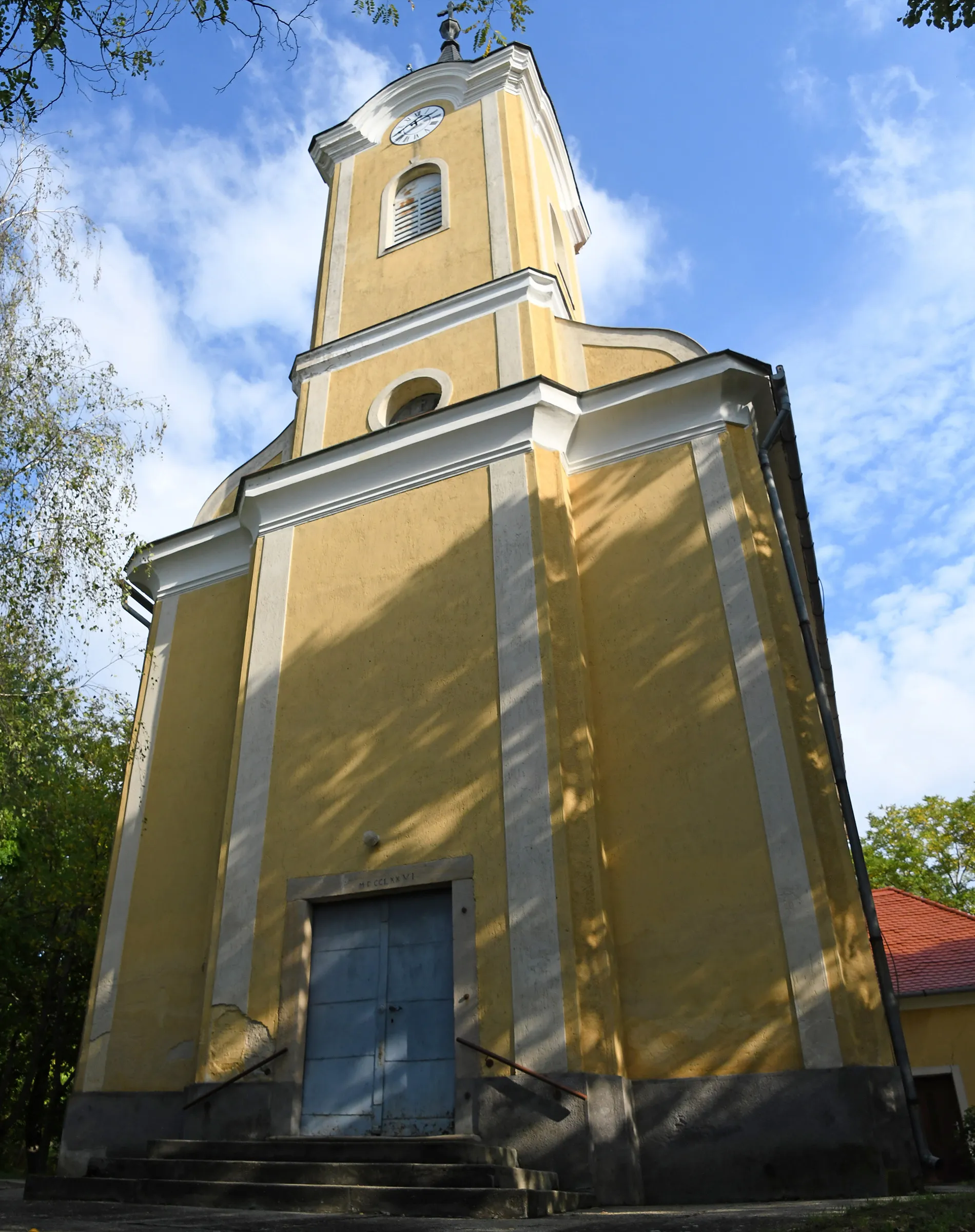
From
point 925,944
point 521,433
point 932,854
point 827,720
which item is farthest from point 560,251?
point 932,854

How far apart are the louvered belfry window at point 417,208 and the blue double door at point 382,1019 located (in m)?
9.01

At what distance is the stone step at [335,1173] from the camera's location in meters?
5.85

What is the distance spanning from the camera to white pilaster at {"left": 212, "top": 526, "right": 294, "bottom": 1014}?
8500 millimetres

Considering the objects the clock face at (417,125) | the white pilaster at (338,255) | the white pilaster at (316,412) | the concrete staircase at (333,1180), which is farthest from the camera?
the clock face at (417,125)

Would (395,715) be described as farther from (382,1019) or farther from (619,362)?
(619,362)

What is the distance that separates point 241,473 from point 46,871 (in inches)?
355

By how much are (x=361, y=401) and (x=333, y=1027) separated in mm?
7090

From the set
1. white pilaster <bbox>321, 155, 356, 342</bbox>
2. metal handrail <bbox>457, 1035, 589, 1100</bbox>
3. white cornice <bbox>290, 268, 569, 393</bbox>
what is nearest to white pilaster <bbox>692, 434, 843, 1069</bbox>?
metal handrail <bbox>457, 1035, 589, 1100</bbox>

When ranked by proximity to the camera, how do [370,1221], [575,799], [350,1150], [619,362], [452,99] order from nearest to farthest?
[370,1221]
[350,1150]
[575,799]
[619,362]
[452,99]

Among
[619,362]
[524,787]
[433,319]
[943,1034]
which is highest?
[433,319]

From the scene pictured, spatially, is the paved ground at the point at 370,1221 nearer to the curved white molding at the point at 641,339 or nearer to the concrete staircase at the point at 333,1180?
the concrete staircase at the point at 333,1180

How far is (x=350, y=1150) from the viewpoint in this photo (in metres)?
6.66

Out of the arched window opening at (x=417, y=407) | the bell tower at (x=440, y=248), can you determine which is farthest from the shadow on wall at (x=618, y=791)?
the bell tower at (x=440, y=248)

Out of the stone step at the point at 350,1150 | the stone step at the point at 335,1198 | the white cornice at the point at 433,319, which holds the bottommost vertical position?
the stone step at the point at 335,1198
